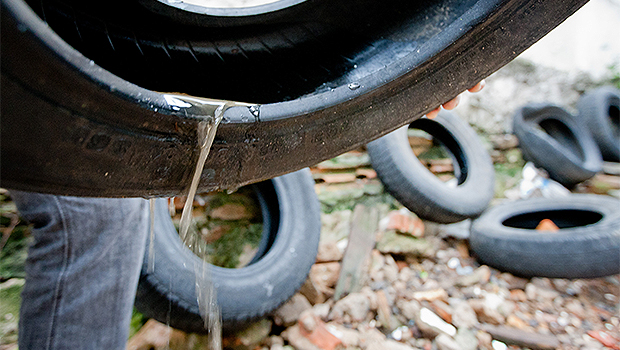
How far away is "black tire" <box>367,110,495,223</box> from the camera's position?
6.97ft

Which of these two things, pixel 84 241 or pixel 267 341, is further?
pixel 267 341

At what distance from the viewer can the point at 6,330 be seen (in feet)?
3.65

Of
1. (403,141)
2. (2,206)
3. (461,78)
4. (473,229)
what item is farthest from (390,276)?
(2,206)

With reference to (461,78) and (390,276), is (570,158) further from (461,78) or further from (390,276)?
(461,78)

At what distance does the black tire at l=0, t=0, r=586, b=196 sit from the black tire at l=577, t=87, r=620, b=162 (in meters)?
4.10

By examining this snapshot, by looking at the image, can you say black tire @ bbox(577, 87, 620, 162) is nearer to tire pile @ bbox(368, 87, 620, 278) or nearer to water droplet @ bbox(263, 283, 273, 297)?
tire pile @ bbox(368, 87, 620, 278)

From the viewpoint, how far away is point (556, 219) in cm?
244

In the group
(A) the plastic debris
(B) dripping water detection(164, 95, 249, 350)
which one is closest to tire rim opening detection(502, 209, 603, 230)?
(A) the plastic debris

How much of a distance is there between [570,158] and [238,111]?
364 cm

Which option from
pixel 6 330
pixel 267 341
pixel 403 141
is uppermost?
pixel 403 141

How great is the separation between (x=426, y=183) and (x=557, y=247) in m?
0.80

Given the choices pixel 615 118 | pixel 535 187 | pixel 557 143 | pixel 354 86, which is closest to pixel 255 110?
pixel 354 86

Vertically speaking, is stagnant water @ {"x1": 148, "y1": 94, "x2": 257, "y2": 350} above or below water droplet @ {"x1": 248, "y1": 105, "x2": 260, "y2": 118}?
below

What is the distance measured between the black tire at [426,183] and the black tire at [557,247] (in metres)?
0.17
